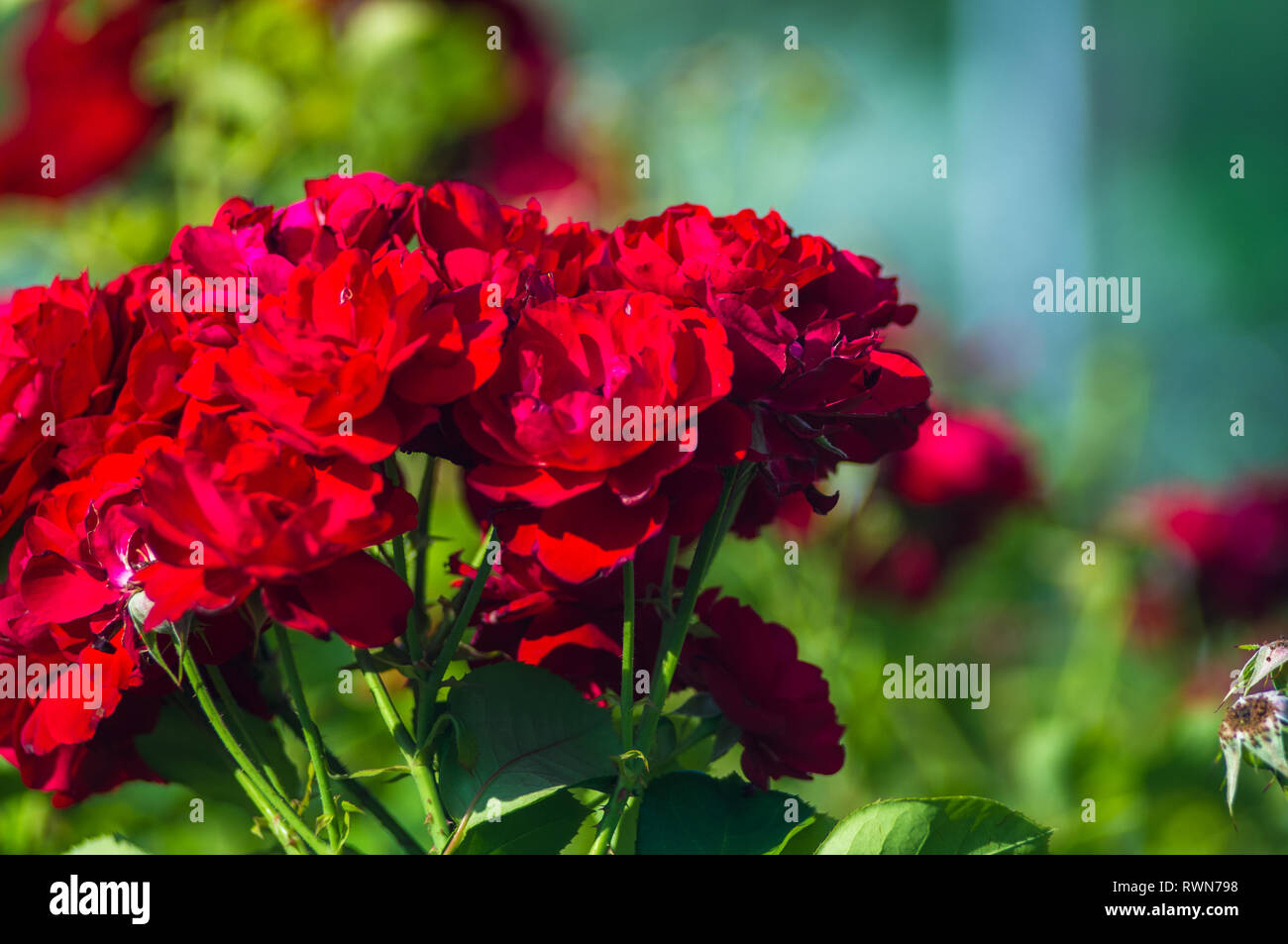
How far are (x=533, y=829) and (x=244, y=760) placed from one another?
0.38 feet

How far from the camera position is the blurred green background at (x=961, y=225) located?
1058 mm

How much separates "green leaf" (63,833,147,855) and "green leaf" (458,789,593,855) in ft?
0.51

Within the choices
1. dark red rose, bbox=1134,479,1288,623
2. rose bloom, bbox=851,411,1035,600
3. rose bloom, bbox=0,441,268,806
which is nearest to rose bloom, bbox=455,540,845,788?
rose bloom, bbox=0,441,268,806

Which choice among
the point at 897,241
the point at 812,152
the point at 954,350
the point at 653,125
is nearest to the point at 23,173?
the point at 653,125

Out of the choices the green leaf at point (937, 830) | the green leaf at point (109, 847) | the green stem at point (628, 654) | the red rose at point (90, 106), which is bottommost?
the green leaf at point (109, 847)

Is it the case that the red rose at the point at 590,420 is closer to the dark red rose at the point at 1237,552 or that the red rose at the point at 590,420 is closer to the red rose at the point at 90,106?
the red rose at the point at 90,106

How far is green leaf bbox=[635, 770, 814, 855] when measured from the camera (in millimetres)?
501

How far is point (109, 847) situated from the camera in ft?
1.84

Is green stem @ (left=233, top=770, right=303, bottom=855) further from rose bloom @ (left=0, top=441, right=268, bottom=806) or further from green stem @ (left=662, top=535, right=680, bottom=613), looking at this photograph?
green stem @ (left=662, top=535, right=680, bottom=613)

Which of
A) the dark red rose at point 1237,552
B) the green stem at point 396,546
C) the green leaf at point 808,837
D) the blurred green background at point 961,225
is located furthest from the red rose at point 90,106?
the dark red rose at point 1237,552

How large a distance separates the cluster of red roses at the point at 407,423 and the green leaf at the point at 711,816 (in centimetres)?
1

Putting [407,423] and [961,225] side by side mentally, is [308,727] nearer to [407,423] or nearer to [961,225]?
[407,423]

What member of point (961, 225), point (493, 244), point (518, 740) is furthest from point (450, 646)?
point (961, 225)
